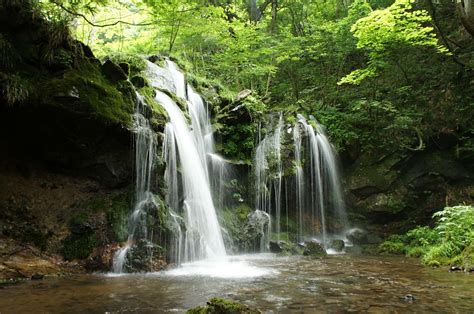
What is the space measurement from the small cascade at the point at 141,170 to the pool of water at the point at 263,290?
1339 millimetres

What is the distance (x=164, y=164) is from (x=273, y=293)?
484cm

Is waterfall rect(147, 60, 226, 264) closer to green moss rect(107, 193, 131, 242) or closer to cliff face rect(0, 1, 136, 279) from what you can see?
green moss rect(107, 193, 131, 242)

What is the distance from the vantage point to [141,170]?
8.91 metres

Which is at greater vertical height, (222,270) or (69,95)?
(69,95)

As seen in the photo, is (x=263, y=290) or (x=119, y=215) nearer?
(x=263, y=290)

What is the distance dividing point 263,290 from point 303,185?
26.4 ft

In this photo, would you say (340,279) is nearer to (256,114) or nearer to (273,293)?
(273,293)

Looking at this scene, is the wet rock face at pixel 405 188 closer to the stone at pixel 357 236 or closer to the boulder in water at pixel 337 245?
the stone at pixel 357 236

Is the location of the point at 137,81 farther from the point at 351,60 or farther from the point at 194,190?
the point at 351,60

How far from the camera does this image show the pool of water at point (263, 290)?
4.69 metres

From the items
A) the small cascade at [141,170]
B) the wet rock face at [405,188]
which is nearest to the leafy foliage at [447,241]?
the wet rock face at [405,188]

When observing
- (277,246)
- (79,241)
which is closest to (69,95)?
(79,241)

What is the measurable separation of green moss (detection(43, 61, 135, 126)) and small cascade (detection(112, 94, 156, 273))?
0.28 meters

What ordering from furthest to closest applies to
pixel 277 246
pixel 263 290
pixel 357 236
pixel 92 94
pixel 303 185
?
pixel 303 185, pixel 357 236, pixel 277 246, pixel 92 94, pixel 263 290
